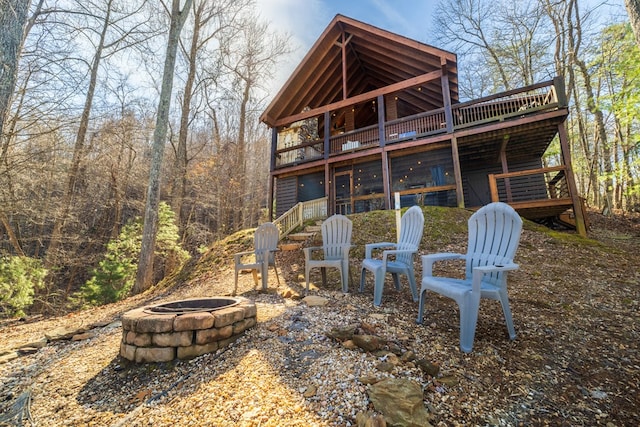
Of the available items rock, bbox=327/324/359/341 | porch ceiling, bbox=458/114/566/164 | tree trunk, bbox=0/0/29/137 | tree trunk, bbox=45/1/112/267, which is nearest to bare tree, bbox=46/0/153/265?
tree trunk, bbox=45/1/112/267

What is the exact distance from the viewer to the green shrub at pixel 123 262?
716 centimetres

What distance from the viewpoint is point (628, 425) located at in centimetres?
139

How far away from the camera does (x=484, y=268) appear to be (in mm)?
2004

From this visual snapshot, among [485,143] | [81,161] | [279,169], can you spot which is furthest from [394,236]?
[81,161]

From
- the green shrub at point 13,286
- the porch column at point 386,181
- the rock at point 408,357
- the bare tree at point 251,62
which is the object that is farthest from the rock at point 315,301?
the bare tree at point 251,62

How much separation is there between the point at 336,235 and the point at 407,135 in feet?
20.0

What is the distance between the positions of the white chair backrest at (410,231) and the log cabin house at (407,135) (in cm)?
438

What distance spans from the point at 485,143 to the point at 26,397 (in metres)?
10.5

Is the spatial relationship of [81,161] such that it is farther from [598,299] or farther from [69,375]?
[598,299]

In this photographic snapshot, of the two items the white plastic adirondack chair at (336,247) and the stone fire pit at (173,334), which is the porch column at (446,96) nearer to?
the white plastic adirondack chair at (336,247)

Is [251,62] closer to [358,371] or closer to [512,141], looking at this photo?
[512,141]

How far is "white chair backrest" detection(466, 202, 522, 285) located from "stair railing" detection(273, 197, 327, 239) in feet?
17.5

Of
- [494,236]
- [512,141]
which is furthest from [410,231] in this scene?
[512,141]

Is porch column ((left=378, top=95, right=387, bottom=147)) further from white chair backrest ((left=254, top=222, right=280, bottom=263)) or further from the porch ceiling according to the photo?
white chair backrest ((left=254, top=222, right=280, bottom=263))
